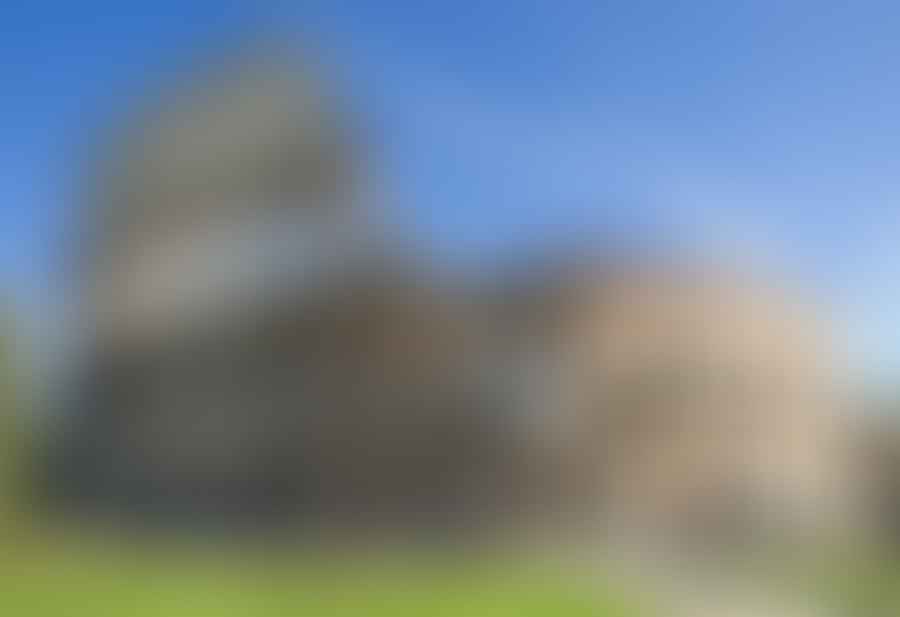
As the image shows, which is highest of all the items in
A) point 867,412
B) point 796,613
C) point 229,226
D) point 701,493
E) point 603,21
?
point 603,21

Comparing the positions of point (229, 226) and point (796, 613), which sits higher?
point (229, 226)

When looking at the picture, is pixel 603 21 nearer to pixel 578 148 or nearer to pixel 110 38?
pixel 578 148

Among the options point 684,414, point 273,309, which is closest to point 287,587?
point 273,309

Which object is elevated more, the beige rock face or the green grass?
the beige rock face

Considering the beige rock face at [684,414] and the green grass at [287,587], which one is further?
the beige rock face at [684,414]

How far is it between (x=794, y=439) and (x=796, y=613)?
199 millimetres

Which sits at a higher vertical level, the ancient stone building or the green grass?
the ancient stone building

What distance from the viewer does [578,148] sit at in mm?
1076

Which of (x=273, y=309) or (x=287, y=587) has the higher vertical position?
(x=273, y=309)

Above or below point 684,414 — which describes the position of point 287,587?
below

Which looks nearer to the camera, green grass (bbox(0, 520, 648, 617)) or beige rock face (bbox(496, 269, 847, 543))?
green grass (bbox(0, 520, 648, 617))

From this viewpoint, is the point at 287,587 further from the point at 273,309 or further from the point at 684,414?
the point at 684,414

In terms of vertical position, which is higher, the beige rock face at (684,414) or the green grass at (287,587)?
the beige rock face at (684,414)

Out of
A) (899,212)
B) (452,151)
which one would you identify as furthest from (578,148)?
(899,212)
